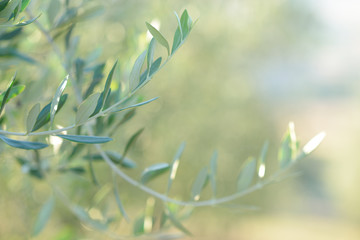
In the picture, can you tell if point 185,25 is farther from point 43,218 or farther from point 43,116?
point 43,218

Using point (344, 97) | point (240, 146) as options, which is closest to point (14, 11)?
point (240, 146)

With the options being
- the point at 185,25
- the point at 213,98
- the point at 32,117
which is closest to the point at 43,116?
the point at 32,117

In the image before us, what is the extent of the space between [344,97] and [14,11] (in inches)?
416

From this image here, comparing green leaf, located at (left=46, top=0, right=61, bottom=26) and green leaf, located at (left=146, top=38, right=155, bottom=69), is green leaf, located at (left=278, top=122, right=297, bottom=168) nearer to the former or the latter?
green leaf, located at (left=146, top=38, right=155, bottom=69)

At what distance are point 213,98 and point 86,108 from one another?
9.77ft

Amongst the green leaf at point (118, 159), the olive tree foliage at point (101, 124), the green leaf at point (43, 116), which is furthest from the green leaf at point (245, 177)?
the green leaf at point (43, 116)

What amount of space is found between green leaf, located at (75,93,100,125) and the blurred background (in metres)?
0.21

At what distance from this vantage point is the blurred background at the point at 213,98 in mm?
1124

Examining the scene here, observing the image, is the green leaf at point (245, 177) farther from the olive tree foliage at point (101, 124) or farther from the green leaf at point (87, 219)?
the green leaf at point (87, 219)

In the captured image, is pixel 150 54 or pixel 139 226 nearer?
pixel 150 54

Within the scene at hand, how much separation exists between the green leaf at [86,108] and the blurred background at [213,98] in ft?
0.70

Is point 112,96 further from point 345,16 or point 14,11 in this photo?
point 345,16

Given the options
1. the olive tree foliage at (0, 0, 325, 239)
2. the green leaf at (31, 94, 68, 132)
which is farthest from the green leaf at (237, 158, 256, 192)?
the green leaf at (31, 94, 68, 132)

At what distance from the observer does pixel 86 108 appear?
311mm
